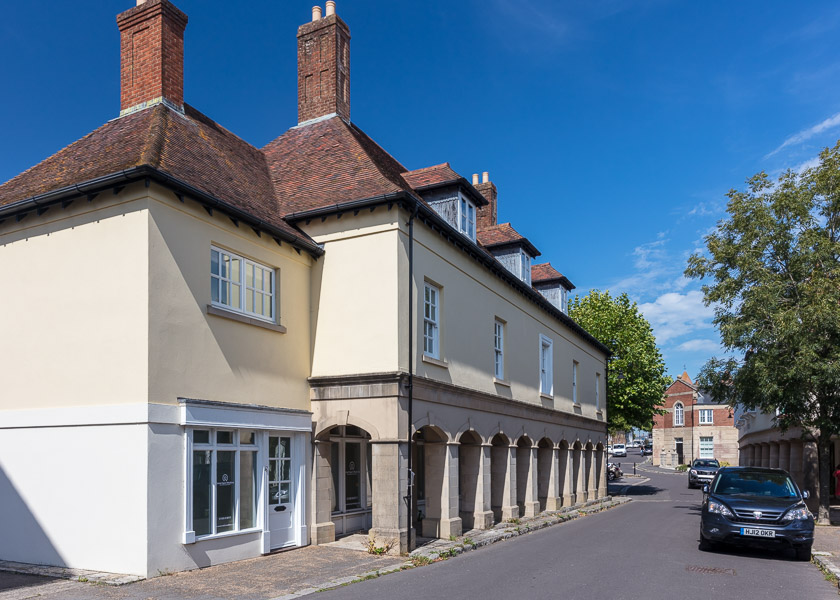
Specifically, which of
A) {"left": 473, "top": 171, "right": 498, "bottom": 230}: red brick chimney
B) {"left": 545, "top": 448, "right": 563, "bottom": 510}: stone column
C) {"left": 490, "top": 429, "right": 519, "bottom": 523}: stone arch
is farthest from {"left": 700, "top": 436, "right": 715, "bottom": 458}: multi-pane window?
{"left": 490, "top": 429, "right": 519, "bottom": 523}: stone arch

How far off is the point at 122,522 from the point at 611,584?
7231 mm

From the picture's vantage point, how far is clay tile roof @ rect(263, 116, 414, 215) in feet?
50.0

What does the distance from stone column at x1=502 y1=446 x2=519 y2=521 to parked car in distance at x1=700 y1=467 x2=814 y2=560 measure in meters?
6.04

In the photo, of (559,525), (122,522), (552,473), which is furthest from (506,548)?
(552,473)

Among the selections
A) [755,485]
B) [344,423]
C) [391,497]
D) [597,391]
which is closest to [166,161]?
[344,423]

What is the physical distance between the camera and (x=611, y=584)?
33.6 ft

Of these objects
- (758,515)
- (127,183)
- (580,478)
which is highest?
(127,183)

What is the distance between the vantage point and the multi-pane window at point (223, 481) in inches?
455

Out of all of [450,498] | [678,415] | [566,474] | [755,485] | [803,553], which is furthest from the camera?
[678,415]

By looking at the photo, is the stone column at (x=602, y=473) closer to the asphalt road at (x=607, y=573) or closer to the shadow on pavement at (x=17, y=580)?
the asphalt road at (x=607, y=573)

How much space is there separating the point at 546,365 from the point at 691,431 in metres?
57.3

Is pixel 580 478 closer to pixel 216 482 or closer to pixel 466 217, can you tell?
pixel 466 217

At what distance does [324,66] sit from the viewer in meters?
18.5

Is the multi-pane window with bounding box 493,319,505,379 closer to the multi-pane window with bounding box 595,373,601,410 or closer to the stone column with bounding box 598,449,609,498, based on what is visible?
the multi-pane window with bounding box 595,373,601,410
